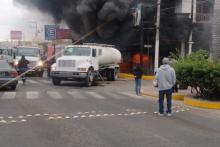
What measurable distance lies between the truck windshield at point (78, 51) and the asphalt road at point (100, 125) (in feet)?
31.5

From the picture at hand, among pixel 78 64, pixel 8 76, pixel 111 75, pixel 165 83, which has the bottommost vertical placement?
pixel 111 75

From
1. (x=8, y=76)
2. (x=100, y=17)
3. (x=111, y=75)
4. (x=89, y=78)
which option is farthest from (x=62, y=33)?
(x=8, y=76)

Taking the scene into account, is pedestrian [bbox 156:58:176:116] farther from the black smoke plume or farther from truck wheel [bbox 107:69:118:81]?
the black smoke plume

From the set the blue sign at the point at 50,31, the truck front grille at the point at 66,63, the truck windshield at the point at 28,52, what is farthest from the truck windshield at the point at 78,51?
the blue sign at the point at 50,31

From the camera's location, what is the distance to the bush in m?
15.6

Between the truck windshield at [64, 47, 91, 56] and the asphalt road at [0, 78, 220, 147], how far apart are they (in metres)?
9.61

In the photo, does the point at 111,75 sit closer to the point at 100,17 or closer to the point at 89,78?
the point at 89,78

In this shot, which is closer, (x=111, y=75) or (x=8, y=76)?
(x=8, y=76)

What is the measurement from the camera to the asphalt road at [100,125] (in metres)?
8.71

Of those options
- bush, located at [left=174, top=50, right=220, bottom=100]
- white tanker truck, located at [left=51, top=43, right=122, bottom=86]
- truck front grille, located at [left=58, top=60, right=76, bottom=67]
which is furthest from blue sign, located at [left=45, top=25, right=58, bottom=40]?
bush, located at [left=174, top=50, right=220, bottom=100]

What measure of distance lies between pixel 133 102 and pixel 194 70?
2425mm

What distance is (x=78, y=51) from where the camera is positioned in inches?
1022

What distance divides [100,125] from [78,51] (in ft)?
51.0

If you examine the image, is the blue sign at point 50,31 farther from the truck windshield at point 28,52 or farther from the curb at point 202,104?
the curb at point 202,104
